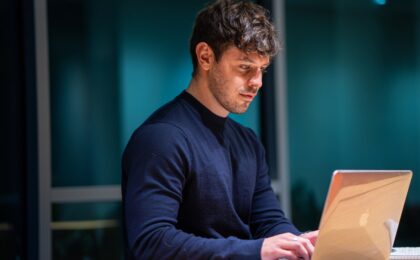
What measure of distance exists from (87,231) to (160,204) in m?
2.17

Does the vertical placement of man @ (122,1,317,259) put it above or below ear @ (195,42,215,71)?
below

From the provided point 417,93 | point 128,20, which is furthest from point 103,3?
point 417,93

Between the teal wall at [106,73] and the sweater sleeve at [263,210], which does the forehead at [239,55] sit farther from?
the teal wall at [106,73]

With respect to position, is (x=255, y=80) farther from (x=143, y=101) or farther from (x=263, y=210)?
(x=143, y=101)

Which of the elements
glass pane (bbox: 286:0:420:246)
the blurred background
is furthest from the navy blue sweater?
glass pane (bbox: 286:0:420:246)

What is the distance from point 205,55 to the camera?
1.75 metres

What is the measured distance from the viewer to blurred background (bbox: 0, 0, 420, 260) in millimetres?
3367

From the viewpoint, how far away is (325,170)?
159 inches

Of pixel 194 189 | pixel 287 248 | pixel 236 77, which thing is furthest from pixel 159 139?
pixel 287 248

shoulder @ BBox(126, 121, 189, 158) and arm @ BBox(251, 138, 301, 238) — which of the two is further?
arm @ BBox(251, 138, 301, 238)

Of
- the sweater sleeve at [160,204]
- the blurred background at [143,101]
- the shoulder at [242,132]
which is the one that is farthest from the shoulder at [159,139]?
the blurred background at [143,101]

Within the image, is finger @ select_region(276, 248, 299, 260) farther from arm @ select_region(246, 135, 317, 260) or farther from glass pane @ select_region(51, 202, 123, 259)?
glass pane @ select_region(51, 202, 123, 259)

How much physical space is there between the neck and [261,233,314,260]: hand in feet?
1.44

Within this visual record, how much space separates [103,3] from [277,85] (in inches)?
40.9
